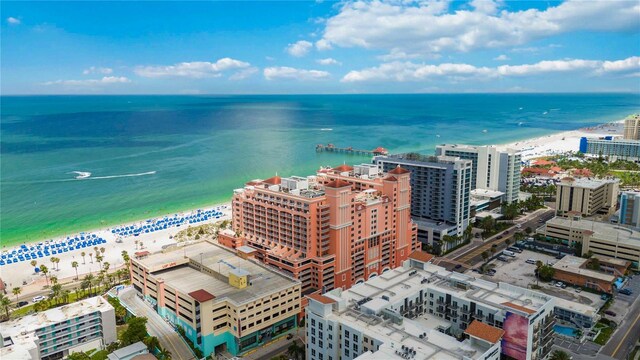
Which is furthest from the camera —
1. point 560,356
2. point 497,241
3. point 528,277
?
point 497,241

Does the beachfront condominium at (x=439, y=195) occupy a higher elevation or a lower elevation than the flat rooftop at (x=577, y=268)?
higher

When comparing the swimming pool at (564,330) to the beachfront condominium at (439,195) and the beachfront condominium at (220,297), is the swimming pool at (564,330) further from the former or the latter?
the beachfront condominium at (220,297)

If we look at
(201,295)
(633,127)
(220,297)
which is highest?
(633,127)

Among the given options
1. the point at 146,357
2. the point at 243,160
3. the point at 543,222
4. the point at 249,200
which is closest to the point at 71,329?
the point at 146,357

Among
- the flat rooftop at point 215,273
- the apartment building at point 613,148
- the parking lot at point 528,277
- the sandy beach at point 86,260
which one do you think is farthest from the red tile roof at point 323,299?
the apartment building at point 613,148

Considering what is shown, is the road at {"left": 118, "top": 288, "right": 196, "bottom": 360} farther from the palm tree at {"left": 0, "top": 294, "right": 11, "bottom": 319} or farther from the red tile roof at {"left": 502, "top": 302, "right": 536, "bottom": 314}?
the red tile roof at {"left": 502, "top": 302, "right": 536, "bottom": 314}

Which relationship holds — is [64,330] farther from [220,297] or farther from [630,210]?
[630,210]

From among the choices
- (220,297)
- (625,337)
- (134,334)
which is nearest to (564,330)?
(625,337)
